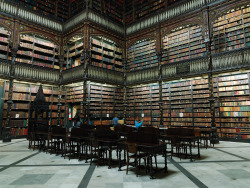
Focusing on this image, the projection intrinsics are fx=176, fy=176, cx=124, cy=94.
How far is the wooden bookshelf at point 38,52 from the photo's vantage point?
9.33 m

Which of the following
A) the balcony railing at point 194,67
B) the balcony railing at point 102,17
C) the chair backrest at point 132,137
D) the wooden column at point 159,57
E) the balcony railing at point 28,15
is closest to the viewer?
the chair backrest at point 132,137

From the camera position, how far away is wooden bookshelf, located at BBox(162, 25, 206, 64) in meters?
8.51

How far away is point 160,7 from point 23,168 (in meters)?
10.5

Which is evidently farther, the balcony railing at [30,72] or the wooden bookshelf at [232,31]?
the balcony railing at [30,72]

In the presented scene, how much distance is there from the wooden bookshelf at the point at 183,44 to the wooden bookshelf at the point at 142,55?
0.73m

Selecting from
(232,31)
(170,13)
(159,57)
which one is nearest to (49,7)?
(170,13)

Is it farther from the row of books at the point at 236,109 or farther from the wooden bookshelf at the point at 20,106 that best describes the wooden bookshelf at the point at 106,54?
the row of books at the point at 236,109

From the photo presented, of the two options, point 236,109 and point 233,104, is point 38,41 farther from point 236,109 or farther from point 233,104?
point 236,109

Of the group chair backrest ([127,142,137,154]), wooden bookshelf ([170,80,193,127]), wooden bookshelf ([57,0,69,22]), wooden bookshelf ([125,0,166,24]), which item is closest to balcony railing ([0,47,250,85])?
wooden bookshelf ([170,80,193,127])

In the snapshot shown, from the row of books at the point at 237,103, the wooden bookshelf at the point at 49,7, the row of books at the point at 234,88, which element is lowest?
the row of books at the point at 237,103

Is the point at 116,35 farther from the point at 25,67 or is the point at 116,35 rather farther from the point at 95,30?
the point at 25,67

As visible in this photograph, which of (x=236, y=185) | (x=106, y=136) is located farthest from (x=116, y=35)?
(x=236, y=185)

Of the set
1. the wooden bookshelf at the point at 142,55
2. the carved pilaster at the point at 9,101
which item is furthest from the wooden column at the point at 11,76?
the wooden bookshelf at the point at 142,55

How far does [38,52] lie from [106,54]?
151 inches
